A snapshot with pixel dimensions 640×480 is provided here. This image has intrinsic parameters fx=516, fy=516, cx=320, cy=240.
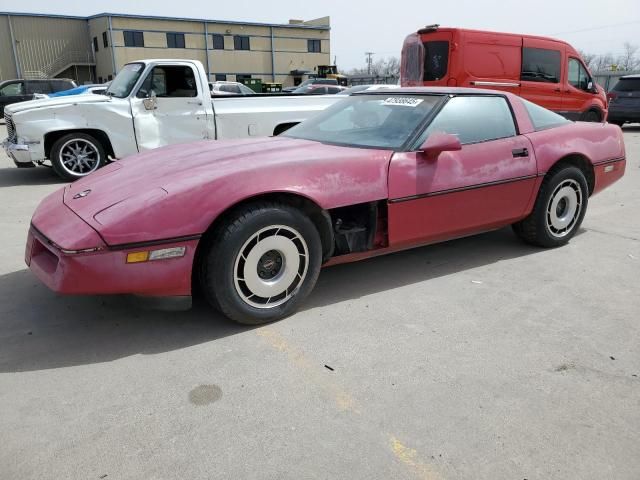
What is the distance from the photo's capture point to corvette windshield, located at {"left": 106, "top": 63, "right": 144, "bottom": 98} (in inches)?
310

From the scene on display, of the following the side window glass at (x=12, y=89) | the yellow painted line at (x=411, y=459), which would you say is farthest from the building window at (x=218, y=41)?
the yellow painted line at (x=411, y=459)

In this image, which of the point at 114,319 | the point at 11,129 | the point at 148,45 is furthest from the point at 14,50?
the point at 114,319

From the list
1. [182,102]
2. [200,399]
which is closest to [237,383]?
[200,399]

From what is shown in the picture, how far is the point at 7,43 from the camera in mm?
43781

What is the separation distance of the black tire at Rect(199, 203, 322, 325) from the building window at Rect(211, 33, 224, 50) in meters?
51.5

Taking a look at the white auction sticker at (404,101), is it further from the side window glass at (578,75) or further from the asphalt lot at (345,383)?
the side window glass at (578,75)

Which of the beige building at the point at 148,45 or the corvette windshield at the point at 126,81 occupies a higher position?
the beige building at the point at 148,45

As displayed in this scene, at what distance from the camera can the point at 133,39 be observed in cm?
4572

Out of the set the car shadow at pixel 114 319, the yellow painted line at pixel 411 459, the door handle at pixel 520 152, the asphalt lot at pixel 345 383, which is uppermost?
the door handle at pixel 520 152

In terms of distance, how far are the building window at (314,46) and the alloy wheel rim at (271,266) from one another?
56.1 m

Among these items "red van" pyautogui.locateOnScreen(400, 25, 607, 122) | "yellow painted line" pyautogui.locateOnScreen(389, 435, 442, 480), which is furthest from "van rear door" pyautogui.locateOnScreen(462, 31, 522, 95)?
"yellow painted line" pyautogui.locateOnScreen(389, 435, 442, 480)

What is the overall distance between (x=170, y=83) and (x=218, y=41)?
151 ft

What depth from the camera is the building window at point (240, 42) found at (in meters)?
51.0

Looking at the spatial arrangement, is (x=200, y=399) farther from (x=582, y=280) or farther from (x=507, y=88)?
(x=507, y=88)
